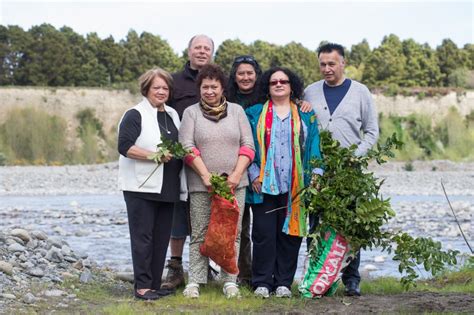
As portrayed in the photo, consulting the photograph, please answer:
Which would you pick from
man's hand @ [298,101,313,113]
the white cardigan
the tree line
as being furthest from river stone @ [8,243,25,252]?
the tree line

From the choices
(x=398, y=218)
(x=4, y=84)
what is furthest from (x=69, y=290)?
(x=4, y=84)

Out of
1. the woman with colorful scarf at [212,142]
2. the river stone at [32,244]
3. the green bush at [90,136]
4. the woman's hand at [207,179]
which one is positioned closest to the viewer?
the woman's hand at [207,179]

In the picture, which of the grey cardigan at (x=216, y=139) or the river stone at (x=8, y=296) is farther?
the grey cardigan at (x=216, y=139)

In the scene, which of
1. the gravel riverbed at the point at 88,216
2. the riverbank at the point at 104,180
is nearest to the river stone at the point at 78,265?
the gravel riverbed at the point at 88,216

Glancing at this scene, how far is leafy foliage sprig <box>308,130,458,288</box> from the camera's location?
6891 mm

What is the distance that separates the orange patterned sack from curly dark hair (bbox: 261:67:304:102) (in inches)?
41.3

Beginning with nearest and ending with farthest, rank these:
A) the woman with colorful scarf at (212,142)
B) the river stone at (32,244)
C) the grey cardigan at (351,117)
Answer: the woman with colorful scarf at (212,142) → the grey cardigan at (351,117) → the river stone at (32,244)

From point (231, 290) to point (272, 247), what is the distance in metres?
0.52

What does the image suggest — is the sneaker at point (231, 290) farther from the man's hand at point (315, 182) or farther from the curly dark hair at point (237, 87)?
the curly dark hair at point (237, 87)

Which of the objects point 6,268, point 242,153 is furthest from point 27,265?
point 242,153

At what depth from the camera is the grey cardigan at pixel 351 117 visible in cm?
713

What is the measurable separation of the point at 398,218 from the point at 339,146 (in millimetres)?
11212

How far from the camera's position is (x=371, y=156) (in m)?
7.02

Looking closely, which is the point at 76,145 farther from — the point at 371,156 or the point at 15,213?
the point at 371,156
